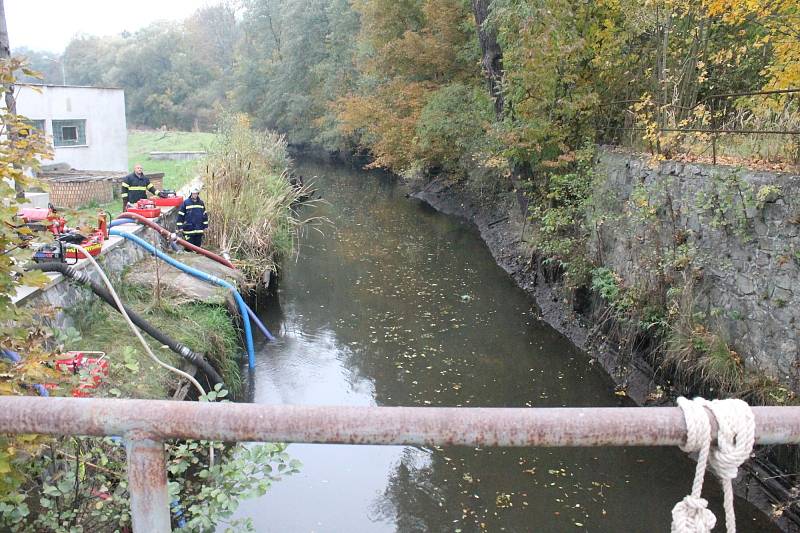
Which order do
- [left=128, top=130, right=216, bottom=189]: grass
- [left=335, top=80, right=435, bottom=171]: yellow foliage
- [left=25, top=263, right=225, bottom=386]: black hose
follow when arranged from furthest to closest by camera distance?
[left=335, top=80, right=435, bottom=171]: yellow foliage → [left=128, top=130, right=216, bottom=189]: grass → [left=25, top=263, right=225, bottom=386]: black hose

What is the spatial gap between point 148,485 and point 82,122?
24.9 metres

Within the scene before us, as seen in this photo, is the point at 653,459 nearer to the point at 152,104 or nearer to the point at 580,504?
the point at 580,504

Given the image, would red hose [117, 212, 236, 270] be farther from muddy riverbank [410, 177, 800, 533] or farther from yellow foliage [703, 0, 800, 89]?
yellow foliage [703, 0, 800, 89]

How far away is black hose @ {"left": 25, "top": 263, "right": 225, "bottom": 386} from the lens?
6862 mm

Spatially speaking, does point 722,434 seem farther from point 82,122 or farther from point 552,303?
point 82,122

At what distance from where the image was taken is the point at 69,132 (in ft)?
75.6

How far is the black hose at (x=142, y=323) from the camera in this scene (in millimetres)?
6862

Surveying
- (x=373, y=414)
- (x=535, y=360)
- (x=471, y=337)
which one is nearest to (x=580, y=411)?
(x=373, y=414)

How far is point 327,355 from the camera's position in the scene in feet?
34.1

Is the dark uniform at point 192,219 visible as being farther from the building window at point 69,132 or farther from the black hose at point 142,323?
the building window at point 69,132

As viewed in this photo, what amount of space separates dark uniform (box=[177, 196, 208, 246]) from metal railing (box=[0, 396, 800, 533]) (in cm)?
1073

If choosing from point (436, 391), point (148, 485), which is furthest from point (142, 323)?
point (148, 485)

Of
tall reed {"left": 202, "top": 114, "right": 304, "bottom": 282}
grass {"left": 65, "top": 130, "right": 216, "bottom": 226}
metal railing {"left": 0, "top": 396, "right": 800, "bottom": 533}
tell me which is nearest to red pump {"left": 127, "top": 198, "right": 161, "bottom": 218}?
tall reed {"left": 202, "top": 114, "right": 304, "bottom": 282}

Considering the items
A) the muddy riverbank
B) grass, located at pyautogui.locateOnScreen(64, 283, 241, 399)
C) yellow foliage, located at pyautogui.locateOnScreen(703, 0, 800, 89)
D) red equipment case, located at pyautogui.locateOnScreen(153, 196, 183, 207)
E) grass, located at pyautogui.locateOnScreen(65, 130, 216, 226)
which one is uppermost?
yellow foliage, located at pyautogui.locateOnScreen(703, 0, 800, 89)
